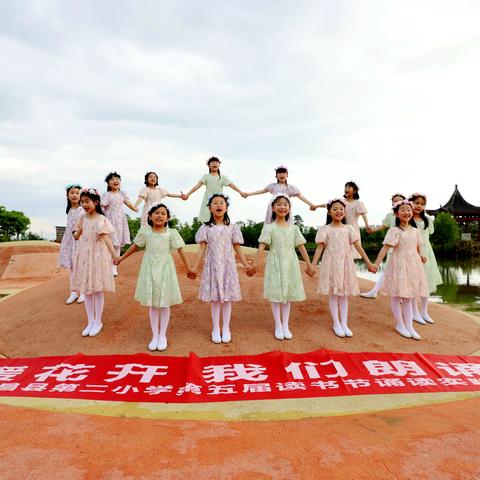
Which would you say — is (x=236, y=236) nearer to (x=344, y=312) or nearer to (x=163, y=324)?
(x=163, y=324)

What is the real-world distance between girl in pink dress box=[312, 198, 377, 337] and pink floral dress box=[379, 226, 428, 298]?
1.30 feet

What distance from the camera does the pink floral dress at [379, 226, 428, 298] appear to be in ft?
16.1

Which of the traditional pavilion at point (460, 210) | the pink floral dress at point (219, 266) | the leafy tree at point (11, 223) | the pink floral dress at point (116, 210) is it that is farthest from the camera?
the leafy tree at point (11, 223)

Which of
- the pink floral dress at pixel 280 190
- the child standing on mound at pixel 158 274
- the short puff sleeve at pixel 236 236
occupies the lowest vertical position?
the child standing on mound at pixel 158 274

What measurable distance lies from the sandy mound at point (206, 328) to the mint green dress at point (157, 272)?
62cm

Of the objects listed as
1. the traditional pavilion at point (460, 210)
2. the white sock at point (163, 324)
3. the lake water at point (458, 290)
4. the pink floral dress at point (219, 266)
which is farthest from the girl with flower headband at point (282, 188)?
the traditional pavilion at point (460, 210)

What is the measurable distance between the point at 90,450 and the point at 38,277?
46.7ft

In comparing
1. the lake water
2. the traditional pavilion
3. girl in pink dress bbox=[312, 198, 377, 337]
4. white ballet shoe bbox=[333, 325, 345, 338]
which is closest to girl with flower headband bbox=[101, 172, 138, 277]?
girl in pink dress bbox=[312, 198, 377, 337]

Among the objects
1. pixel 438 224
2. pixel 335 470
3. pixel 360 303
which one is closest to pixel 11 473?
pixel 335 470

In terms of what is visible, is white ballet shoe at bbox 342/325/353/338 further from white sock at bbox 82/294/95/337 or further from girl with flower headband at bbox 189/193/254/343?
white sock at bbox 82/294/95/337

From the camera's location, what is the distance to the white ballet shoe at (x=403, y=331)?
493 centimetres

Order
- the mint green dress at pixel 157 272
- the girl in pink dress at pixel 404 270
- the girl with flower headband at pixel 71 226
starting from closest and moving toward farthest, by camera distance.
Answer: the mint green dress at pixel 157 272 → the girl in pink dress at pixel 404 270 → the girl with flower headband at pixel 71 226

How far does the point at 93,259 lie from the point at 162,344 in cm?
Result: 139

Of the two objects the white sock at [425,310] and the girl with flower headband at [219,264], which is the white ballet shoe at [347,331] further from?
the white sock at [425,310]
